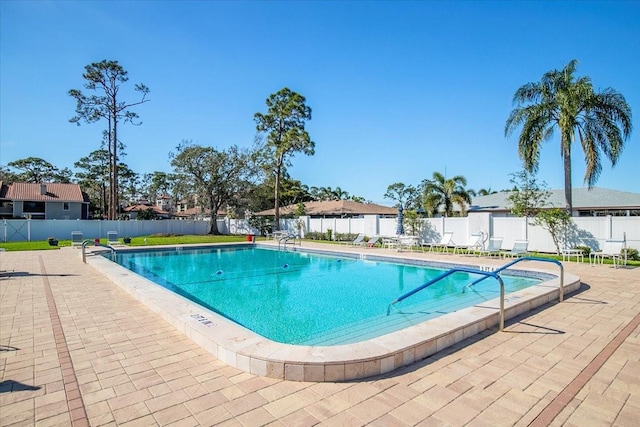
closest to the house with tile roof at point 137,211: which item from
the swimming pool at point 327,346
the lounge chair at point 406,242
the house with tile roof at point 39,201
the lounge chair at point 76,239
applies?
the house with tile roof at point 39,201

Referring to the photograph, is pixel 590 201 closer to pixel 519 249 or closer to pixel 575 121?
pixel 575 121

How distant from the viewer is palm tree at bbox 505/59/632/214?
15516 mm

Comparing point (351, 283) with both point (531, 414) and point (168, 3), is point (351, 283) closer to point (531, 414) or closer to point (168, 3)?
point (531, 414)

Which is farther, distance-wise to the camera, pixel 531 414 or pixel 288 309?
Result: pixel 288 309

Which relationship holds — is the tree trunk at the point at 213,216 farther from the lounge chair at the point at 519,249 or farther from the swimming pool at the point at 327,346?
the swimming pool at the point at 327,346

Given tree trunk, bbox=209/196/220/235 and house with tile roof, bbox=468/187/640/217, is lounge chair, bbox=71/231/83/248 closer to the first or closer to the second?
tree trunk, bbox=209/196/220/235

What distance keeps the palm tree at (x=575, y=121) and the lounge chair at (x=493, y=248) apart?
447 centimetres

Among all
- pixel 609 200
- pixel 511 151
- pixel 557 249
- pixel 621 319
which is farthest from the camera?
pixel 609 200

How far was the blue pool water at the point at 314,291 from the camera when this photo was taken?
6500mm

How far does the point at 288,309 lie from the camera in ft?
25.3

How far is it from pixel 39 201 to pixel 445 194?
38.4m

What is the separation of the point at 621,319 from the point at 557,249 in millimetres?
A: 10594

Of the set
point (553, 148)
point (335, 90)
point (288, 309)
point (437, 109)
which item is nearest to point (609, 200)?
point (553, 148)

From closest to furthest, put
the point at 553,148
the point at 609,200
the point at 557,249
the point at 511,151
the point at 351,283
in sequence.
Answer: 1. the point at 351,283
2. the point at 557,249
3. the point at 553,148
4. the point at 511,151
5. the point at 609,200
